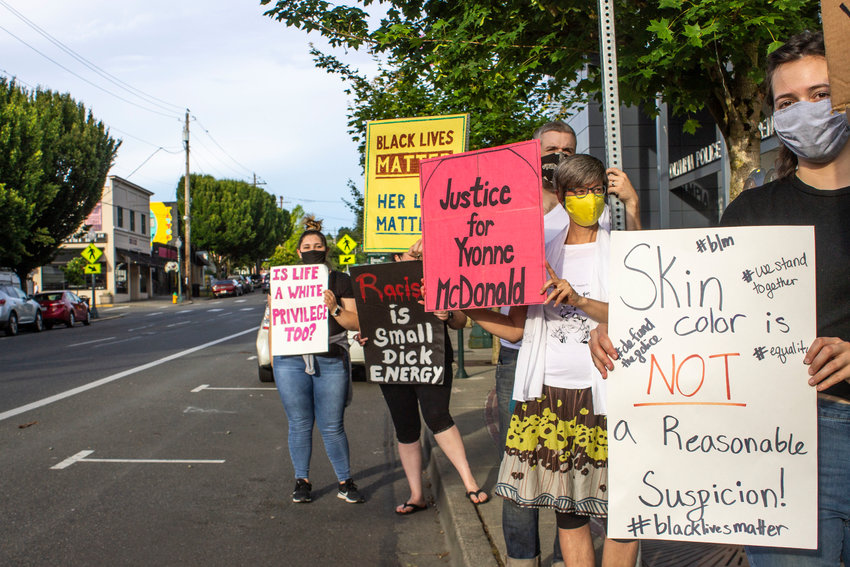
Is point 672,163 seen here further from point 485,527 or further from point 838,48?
point 838,48

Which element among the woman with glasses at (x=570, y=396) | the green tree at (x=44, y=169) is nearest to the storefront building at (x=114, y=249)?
the green tree at (x=44, y=169)

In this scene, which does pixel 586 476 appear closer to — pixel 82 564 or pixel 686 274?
pixel 686 274

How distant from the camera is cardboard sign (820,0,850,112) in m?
1.86

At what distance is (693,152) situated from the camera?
841 inches

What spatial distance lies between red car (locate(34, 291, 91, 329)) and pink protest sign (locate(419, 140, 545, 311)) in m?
27.1

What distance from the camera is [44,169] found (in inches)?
1191

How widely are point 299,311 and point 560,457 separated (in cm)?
281

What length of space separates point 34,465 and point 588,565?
5142 millimetres

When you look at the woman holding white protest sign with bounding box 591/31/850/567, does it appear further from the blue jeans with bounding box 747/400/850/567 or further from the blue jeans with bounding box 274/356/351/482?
the blue jeans with bounding box 274/356/351/482


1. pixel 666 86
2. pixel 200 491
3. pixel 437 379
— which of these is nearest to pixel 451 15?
pixel 666 86

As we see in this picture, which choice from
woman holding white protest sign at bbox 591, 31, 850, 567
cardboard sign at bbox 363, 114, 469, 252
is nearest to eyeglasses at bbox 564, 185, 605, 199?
woman holding white protest sign at bbox 591, 31, 850, 567

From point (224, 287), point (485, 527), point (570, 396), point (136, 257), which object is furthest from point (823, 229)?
point (224, 287)

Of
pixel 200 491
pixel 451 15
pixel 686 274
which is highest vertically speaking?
pixel 451 15

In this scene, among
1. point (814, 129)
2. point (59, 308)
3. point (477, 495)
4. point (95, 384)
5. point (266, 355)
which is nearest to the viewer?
point (814, 129)
